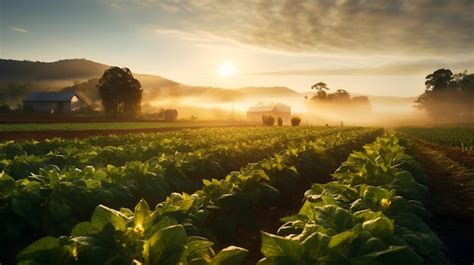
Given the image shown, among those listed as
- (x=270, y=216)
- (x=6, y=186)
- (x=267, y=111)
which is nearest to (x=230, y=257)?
(x=6, y=186)

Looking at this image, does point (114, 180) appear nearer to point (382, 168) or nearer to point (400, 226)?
point (382, 168)

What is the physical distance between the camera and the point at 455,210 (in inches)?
432

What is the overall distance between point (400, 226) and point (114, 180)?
5.29 m

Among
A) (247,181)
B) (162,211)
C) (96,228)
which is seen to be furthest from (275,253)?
(247,181)

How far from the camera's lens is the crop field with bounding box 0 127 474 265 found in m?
2.84

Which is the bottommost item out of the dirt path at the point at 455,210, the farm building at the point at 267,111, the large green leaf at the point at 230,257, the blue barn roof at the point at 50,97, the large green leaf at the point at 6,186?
the dirt path at the point at 455,210

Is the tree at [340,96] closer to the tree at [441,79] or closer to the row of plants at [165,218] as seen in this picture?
the tree at [441,79]

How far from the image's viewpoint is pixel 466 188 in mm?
14156

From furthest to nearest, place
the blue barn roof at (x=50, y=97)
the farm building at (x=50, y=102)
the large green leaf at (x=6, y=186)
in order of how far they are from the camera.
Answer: the blue barn roof at (x=50, y=97)
the farm building at (x=50, y=102)
the large green leaf at (x=6, y=186)

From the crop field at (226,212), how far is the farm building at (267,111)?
120889 millimetres

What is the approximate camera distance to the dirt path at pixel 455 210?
7.88m

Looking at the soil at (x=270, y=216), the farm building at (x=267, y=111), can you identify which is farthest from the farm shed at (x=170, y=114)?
the soil at (x=270, y=216)

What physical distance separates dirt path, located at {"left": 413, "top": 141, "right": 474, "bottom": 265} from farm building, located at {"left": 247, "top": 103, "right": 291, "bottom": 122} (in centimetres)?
11724

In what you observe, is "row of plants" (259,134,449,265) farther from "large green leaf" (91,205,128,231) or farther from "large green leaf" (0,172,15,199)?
"large green leaf" (0,172,15,199)
